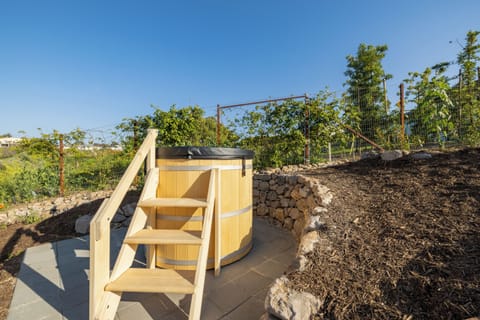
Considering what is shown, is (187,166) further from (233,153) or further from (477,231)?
(477,231)

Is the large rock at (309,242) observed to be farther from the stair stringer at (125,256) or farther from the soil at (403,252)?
the stair stringer at (125,256)

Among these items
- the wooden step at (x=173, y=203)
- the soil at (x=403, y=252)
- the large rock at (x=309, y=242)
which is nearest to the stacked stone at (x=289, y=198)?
the soil at (x=403, y=252)

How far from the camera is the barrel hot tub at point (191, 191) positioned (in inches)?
79.1

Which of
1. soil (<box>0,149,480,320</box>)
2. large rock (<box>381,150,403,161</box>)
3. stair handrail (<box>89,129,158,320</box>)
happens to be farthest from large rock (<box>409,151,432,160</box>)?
stair handrail (<box>89,129,158,320</box>)

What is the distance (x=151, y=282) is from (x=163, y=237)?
Result: 1.08 feet

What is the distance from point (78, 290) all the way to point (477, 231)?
3175 millimetres

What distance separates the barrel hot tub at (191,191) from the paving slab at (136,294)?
29 centimetres

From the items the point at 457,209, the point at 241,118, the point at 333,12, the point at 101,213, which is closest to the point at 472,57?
the point at 333,12

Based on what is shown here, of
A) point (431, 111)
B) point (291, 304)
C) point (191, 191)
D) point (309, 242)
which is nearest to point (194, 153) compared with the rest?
point (191, 191)

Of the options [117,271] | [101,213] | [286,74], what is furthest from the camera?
[286,74]

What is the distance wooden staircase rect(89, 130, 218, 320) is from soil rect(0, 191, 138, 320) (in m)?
1.05

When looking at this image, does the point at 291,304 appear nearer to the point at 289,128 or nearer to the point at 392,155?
the point at 392,155

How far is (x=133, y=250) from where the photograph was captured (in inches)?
65.9

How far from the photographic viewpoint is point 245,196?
241 centimetres
